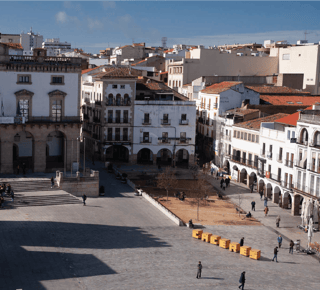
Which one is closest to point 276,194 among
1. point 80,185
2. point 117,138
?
point 80,185

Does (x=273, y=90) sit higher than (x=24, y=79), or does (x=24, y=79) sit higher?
(x=273, y=90)

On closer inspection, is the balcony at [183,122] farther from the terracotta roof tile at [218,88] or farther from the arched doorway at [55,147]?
the arched doorway at [55,147]

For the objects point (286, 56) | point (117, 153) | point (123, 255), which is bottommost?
point (123, 255)

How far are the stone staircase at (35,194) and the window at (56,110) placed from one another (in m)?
9.11

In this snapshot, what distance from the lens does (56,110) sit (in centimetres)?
7075

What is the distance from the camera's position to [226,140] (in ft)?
285

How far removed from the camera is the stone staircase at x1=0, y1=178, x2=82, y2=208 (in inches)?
2315

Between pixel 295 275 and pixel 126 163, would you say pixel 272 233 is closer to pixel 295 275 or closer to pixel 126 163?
pixel 295 275

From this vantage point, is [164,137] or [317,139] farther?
[164,137]

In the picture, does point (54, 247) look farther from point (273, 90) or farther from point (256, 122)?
point (273, 90)

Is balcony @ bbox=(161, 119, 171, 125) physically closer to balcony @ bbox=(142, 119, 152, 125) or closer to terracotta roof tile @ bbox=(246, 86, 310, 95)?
balcony @ bbox=(142, 119, 152, 125)

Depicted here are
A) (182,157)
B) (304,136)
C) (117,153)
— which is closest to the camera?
(304,136)

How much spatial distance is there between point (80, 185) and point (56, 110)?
11.4m

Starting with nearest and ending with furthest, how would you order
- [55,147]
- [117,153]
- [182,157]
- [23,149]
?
[23,149], [55,147], [117,153], [182,157]
